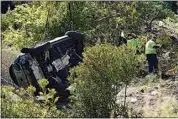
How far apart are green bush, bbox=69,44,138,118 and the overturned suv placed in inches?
153

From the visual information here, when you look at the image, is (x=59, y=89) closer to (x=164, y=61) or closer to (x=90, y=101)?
(x=164, y=61)

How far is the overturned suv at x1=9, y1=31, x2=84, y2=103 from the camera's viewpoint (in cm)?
1123

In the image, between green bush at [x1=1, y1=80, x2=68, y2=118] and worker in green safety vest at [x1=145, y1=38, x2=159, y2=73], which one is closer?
green bush at [x1=1, y1=80, x2=68, y2=118]

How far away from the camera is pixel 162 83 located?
9.70m

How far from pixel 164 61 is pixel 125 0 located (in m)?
3.46

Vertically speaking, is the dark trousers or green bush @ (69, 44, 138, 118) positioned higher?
green bush @ (69, 44, 138, 118)

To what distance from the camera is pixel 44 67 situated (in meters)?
11.4

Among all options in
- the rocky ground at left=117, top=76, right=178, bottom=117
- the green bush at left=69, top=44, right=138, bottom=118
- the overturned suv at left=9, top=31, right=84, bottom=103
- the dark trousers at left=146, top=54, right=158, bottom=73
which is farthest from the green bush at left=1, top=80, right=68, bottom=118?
the dark trousers at left=146, top=54, right=158, bottom=73

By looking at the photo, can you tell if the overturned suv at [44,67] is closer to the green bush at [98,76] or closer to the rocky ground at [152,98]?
the rocky ground at [152,98]

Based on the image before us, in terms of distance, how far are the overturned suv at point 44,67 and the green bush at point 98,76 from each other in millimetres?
3881

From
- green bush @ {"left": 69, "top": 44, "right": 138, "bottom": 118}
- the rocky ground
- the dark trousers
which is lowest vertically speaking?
the dark trousers

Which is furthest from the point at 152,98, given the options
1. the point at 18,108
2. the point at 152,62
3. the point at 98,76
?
the point at 18,108

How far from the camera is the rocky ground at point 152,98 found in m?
7.55

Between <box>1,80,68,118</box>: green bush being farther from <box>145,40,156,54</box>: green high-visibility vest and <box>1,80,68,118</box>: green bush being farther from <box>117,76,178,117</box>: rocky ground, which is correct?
<box>145,40,156,54</box>: green high-visibility vest
